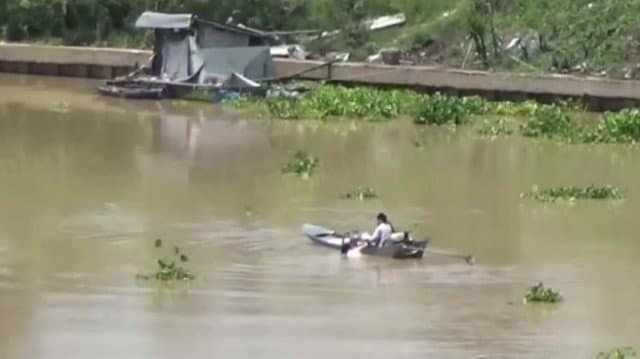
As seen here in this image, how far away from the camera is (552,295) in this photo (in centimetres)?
1573

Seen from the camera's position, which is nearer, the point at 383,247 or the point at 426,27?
the point at 383,247

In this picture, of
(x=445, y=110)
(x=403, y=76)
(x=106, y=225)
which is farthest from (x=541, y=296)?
(x=403, y=76)

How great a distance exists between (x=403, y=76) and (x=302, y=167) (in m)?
13.1

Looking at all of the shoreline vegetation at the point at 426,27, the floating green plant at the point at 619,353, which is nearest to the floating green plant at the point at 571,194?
the floating green plant at the point at 619,353

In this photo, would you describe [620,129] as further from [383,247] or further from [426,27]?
[383,247]

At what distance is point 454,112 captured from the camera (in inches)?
1268

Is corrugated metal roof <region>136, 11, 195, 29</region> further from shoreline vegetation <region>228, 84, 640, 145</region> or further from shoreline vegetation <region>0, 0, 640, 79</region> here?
shoreline vegetation <region>228, 84, 640, 145</region>

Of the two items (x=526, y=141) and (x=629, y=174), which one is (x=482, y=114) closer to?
(x=526, y=141)

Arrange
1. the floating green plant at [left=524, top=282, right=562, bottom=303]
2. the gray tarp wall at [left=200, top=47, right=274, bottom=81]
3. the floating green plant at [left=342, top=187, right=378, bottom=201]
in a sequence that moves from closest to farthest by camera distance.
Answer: the floating green plant at [left=524, top=282, right=562, bottom=303] < the floating green plant at [left=342, top=187, right=378, bottom=201] < the gray tarp wall at [left=200, top=47, right=274, bottom=81]

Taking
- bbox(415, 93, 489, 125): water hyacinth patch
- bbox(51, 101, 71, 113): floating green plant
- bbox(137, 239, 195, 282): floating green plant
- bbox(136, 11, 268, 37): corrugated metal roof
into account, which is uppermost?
bbox(136, 11, 268, 37): corrugated metal roof

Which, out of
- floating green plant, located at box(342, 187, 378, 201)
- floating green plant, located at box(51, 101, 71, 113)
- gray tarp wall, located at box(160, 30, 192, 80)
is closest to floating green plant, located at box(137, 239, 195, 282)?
floating green plant, located at box(342, 187, 378, 201)

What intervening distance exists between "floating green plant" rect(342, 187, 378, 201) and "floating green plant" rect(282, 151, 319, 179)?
172 centimetres

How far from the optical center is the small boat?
1773 centimetres

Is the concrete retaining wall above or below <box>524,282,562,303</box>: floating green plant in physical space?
below
